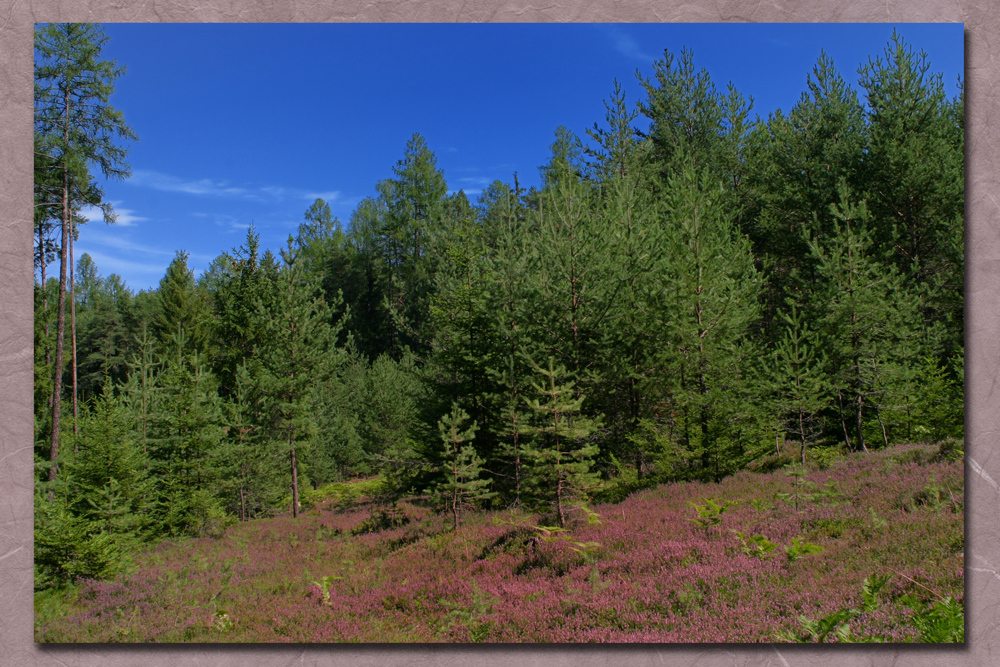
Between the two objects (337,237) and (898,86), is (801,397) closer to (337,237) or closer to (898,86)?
(898,86)

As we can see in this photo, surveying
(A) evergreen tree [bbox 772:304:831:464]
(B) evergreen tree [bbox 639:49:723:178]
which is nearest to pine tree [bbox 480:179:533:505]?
(B) evergreen tree [bbox 639:49:723:178]

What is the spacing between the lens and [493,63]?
6035 mm

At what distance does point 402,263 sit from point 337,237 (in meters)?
3.42

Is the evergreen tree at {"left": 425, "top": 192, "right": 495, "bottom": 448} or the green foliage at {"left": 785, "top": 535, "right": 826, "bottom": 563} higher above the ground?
the evergreen tree at {"left": 425, "top": 192, "right": 495, "bottom": 448}

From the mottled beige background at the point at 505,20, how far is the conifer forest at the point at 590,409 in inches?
8.1

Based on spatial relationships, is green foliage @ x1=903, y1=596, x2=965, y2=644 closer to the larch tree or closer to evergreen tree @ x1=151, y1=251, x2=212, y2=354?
the larch tree

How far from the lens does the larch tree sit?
5.50 meters

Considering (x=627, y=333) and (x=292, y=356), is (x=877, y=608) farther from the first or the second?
(x=292, y=356)

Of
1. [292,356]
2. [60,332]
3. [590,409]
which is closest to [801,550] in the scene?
[590,409]

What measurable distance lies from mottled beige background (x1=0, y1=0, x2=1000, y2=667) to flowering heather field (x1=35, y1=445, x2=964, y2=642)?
0.19 metres

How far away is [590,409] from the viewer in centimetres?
1245

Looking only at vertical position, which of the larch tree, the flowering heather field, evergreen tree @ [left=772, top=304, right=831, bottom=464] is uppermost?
the larch tree

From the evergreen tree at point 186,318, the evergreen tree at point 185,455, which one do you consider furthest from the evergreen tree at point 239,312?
the evergreen tree at point 185,455

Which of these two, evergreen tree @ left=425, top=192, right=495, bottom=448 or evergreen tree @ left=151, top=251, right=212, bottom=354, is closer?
evergreen tree @ left=425, top=192, right=495, bottom=448
